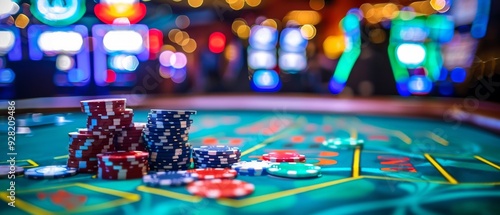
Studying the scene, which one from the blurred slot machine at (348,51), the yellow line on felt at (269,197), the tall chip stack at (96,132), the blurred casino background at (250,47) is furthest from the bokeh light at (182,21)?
the yellow line on felt at (269,197)

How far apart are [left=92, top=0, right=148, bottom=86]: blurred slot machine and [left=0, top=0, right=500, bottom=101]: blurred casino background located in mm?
31

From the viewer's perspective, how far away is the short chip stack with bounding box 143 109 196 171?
466cm

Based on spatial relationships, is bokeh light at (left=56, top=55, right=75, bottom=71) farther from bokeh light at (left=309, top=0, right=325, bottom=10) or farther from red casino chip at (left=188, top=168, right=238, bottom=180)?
red casino chip at (left=188, top=168, right=238, bottom=180)

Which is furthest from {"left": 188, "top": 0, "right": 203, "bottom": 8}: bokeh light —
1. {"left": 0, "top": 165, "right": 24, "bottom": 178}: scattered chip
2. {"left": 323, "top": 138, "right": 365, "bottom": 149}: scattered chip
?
{"left": 0, "top": 165, "right": 24, "bottom": 178}: scattered chip

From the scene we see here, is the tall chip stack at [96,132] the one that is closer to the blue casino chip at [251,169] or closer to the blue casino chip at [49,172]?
the blue casino chip at [49,172]

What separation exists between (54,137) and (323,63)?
35.4 feet

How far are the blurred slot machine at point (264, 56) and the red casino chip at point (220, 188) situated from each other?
43.6 feet

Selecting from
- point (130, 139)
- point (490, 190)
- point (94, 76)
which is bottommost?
point (490, 190)

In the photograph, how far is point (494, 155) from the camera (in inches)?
241

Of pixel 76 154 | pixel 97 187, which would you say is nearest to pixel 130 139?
pixel 76 154

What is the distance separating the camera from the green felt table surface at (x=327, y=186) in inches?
134

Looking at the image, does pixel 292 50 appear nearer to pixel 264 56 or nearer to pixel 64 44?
pixel 264 56

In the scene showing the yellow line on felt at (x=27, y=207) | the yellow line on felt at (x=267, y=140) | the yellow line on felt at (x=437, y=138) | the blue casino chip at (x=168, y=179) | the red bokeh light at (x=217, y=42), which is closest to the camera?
the yellow line on felt at (x=27, y=207)

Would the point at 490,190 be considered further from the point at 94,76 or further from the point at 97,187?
the point at 94,76
